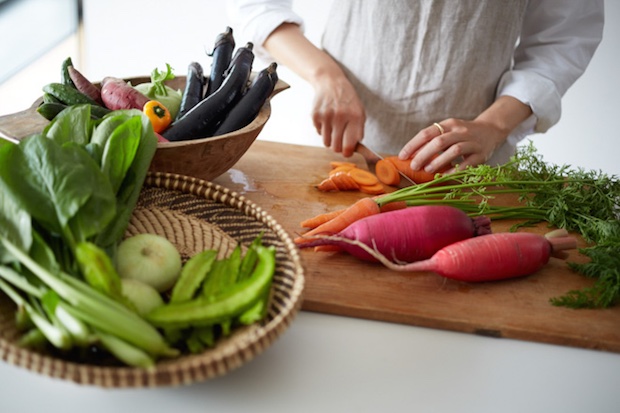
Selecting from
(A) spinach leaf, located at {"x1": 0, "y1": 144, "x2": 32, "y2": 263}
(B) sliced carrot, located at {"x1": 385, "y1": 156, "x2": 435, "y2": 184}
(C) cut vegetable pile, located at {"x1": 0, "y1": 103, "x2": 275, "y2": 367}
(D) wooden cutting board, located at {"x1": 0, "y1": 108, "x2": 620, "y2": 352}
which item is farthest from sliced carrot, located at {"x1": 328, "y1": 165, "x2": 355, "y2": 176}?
(A) spinach leaf, located at {"x1": 0, "y1": 144, "x2": 32, "y2": 263}

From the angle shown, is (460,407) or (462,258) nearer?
(460,407)

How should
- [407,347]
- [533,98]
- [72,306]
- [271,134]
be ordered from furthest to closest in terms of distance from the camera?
[271,134]
[533,98]
[407,347]
[72,306]

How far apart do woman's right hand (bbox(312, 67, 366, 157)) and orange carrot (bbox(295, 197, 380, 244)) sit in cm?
37

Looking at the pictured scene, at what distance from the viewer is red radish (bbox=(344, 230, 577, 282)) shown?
40.3 inches

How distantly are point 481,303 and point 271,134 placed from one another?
249 cm

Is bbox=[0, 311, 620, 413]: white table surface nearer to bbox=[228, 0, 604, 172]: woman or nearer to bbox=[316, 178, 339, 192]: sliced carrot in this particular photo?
bbox=[316, 178, 339, 192]: sliced carrot

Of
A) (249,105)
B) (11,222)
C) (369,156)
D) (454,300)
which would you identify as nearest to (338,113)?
(369,156)

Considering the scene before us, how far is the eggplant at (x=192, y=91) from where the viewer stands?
51.3 inches

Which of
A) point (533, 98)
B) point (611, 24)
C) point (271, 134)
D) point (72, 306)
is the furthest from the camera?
point (271, 134)

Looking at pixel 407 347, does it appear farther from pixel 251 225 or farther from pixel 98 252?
pixel 98 252

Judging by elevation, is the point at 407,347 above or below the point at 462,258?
below

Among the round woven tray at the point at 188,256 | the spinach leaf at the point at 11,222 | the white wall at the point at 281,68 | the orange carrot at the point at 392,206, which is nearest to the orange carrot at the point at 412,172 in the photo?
the orange carrot at the point at 392,206

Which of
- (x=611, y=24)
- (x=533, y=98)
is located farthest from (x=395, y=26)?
(x=611, y=24)

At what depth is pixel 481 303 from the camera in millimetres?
1010
